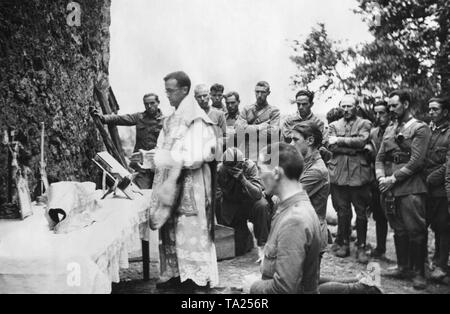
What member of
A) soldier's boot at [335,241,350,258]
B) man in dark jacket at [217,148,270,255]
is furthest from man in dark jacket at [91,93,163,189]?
soldier's boot at [335,241,350,258]

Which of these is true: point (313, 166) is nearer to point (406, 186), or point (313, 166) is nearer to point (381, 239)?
point (406, 186)

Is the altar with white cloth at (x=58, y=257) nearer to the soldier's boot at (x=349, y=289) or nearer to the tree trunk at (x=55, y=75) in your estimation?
the tree trunk at (x=55, y=75)

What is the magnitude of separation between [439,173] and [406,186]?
288mm

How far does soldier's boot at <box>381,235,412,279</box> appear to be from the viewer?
436 centimetres

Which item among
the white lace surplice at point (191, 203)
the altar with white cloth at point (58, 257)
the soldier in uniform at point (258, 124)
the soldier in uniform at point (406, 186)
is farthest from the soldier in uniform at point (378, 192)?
the altar with white cloth at point (58, 257)

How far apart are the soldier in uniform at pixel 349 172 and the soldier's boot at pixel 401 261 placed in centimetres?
47

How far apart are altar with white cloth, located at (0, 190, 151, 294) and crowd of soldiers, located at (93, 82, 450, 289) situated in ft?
4.80

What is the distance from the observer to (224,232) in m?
4.98

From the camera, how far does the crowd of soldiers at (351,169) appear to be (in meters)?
4.22

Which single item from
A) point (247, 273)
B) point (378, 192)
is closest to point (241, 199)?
point (247, 273)

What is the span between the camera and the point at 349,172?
5000 millimetres

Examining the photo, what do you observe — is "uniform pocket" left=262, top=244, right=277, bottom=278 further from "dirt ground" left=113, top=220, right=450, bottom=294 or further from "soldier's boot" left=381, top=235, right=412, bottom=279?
"soldier's boot" left=381, top=235, right=412, bottom=279

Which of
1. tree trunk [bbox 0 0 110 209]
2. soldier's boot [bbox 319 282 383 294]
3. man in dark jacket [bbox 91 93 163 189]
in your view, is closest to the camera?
soldier's boot [bbox 319 282 383 294]

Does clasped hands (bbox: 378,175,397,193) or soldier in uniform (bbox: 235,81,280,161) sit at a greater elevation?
soldier in uniform (bbox: 235,81,280,161)
